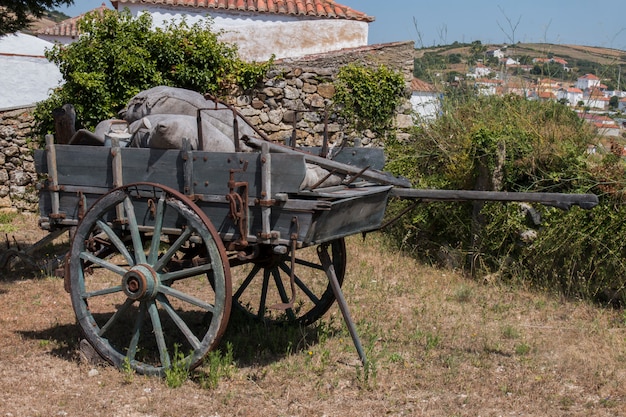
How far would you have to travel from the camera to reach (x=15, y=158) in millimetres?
11555

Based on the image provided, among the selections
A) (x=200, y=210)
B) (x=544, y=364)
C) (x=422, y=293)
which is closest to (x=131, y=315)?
(x=200, y=210)

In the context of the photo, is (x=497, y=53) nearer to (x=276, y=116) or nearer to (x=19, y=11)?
(x=276, y=116)

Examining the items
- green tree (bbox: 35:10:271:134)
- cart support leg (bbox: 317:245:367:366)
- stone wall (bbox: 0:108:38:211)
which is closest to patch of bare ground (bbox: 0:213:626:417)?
cart support leg (bbox: 317:245:367:366)

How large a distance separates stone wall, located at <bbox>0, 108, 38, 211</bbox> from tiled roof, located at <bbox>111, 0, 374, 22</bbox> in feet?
13.1

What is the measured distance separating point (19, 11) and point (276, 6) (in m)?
7.84

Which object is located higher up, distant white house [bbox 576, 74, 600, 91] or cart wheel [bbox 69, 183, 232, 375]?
distant white house [bbox 576, 74, 600, 91]

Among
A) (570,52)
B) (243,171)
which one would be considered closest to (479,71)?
(570,52)

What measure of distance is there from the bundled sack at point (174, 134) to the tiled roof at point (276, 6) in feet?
32.5

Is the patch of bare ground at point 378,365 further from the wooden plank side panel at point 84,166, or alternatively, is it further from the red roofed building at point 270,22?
the red roofed building at point 270,22

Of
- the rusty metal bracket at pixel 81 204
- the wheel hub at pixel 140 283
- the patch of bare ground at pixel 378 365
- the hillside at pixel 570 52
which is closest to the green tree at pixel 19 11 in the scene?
the patch of bare ground at pixel 378 365

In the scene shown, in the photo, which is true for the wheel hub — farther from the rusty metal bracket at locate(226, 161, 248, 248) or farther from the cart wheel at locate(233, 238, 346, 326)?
the cart wheel at locate(233, 238, 346, 326)

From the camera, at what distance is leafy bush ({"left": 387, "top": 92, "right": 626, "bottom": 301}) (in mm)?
7270

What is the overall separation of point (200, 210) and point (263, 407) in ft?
4.28

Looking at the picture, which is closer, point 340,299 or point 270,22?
point 340,299
